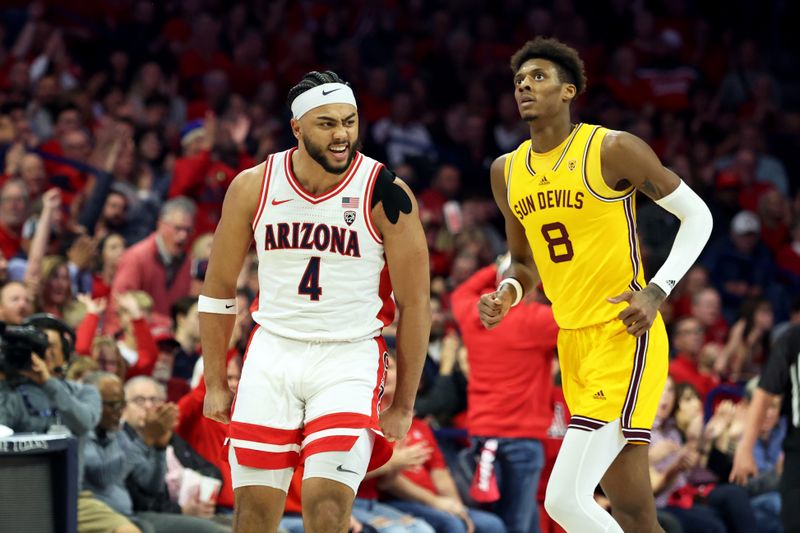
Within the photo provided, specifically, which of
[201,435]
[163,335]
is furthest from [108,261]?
→ [201,435]

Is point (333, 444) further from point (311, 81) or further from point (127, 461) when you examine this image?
point (127, 461)

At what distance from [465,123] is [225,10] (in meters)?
2.87

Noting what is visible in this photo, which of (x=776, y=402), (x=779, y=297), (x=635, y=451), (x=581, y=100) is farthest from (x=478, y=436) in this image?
(x=581, y=100)

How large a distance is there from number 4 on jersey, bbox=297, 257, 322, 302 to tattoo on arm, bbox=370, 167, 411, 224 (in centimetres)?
32

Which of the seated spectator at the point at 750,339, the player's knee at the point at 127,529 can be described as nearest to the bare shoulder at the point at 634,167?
the player's knee at the point at 127,529

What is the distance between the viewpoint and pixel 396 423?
530 centimetres

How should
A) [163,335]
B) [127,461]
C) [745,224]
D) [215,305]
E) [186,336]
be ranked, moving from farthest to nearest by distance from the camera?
1. [745,224]
2. [163,335]
3. [186,336]
4. [127,461]
5. [215,305]

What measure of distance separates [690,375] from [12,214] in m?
5.18

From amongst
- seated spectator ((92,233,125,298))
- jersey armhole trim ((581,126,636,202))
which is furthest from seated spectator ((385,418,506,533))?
jersey armhole trim ((581,126,636,202))

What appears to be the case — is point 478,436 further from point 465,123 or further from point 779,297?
point 465,123

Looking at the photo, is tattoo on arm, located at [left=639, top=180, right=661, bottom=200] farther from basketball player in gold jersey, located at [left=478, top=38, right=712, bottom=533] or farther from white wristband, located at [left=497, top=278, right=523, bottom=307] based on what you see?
white wristband, located at [left=497, top=278, right=523, bottom=307]

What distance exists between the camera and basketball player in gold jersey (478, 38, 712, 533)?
5473 mm

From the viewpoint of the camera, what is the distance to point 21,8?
45.0 feet

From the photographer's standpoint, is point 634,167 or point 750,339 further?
point 750,339
